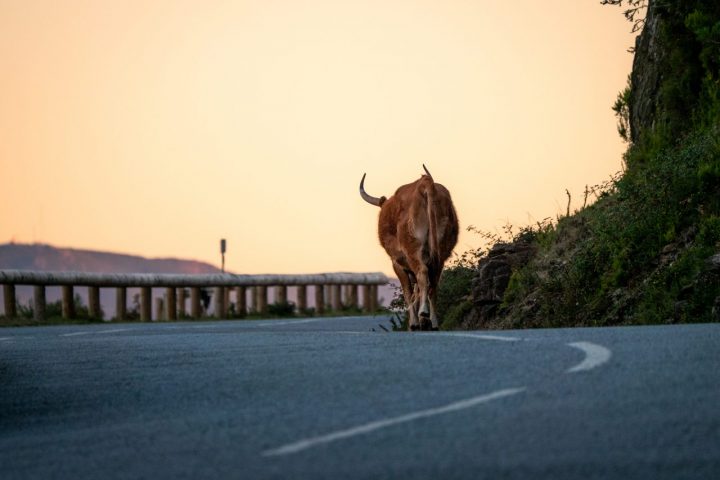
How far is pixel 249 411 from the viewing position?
7.86m

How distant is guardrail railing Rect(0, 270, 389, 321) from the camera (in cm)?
→ 2767

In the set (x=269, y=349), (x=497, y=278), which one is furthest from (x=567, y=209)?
(x=269, y=349)

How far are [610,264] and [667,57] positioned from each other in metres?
5.30

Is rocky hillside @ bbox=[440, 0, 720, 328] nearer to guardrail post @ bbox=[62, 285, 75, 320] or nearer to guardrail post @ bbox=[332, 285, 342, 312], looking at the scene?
guardrail post @ bbox=[62, 285, 75, 320]

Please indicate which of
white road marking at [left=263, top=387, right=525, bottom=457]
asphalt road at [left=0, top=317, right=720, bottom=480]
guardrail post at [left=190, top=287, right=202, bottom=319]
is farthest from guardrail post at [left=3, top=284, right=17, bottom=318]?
white road marking at [left=263, top=387, right=525, bottom=457]

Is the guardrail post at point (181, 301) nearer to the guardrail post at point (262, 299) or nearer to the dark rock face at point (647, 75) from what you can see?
the guardrail post at point (262, 299)

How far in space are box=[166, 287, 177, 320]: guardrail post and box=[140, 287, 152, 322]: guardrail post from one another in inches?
25.3

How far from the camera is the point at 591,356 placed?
30.0ft

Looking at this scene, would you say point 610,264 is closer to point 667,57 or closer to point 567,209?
point 567,209

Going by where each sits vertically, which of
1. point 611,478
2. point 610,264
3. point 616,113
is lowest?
point 611,478

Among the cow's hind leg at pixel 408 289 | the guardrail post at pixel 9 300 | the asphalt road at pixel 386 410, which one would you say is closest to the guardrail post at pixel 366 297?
the guardrail post at pixel 9 300

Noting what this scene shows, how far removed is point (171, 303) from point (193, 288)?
0.88 meters

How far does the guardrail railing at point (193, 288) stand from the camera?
1089 inches

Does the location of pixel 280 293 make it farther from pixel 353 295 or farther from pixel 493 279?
pixel 493 279
